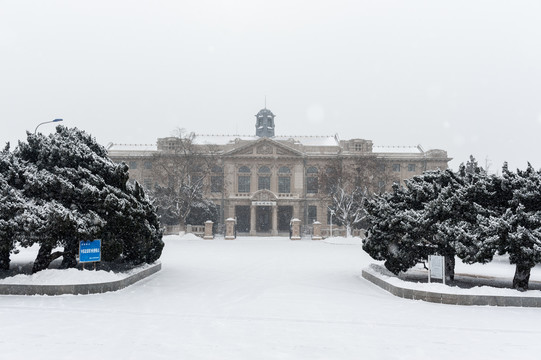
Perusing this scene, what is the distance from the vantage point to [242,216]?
202 ft

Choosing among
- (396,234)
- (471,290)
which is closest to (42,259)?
(396,234)

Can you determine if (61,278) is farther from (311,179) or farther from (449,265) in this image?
(311,179)

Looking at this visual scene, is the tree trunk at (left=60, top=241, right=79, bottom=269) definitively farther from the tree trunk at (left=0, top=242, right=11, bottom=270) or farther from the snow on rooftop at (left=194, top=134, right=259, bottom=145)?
the snow on rooftop at (left=194, top=134, right=259, bottom=145)

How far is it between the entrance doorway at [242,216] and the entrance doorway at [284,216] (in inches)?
166

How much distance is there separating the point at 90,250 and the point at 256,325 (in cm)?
667

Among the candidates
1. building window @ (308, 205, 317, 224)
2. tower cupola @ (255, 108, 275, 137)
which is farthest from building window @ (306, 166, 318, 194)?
tower cupola @ (255, 108, 275, 137)

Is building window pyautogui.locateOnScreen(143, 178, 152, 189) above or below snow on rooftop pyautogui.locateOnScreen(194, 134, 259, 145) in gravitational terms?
below

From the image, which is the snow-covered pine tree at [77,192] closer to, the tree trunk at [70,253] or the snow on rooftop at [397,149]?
the tree trunk at [70,253]

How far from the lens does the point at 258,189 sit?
6228 cm

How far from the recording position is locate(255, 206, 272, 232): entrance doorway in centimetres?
6144

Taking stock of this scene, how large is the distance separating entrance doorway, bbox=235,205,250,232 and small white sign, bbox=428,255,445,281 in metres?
48.3

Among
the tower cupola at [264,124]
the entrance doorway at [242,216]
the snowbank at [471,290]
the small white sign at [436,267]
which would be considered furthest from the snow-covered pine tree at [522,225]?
the tower cupola at [264,124]

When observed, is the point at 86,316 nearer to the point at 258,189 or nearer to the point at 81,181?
the point at 81,181

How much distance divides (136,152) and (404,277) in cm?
5323
